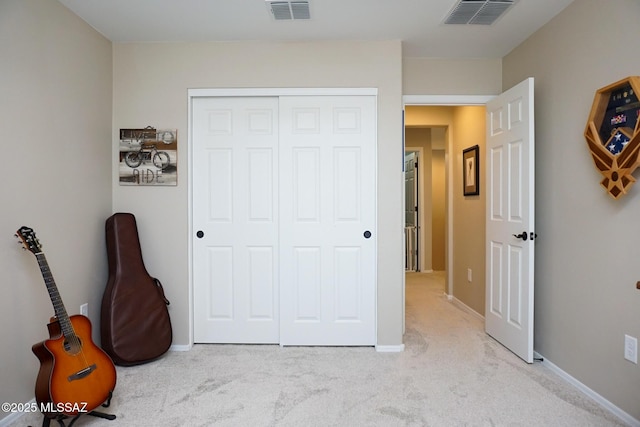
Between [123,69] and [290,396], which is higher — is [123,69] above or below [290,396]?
above

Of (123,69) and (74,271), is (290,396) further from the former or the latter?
(123,69)

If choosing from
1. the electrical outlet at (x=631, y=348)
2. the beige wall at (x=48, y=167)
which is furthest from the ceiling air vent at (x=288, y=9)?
the electrical outlet at (x=631, y=348)

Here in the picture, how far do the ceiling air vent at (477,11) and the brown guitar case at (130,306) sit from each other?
280 centimetres

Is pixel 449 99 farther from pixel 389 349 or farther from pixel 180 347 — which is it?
pixel 180 347

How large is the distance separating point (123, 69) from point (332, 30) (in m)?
1.71

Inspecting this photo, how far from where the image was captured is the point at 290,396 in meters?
2.16

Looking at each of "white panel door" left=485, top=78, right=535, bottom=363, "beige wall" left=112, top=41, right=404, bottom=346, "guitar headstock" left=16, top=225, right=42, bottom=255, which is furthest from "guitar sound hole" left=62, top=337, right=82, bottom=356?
A: "white panel door" left=485, top=78, right=535, bottom=363

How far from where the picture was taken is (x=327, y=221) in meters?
2.91

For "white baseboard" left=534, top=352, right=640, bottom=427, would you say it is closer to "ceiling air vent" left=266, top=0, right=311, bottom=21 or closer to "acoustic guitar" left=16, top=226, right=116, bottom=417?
"acoustic guitar" left=16, top=226, right=116, bottom=417

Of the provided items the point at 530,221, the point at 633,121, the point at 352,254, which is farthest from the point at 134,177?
the point at 633,121

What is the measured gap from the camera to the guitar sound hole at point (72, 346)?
5.86 ft


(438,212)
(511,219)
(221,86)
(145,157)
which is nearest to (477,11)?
(511,219)

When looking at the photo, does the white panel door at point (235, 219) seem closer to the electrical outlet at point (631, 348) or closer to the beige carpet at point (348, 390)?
the beige carpet at point (348, 390)

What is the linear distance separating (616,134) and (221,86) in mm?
2680
